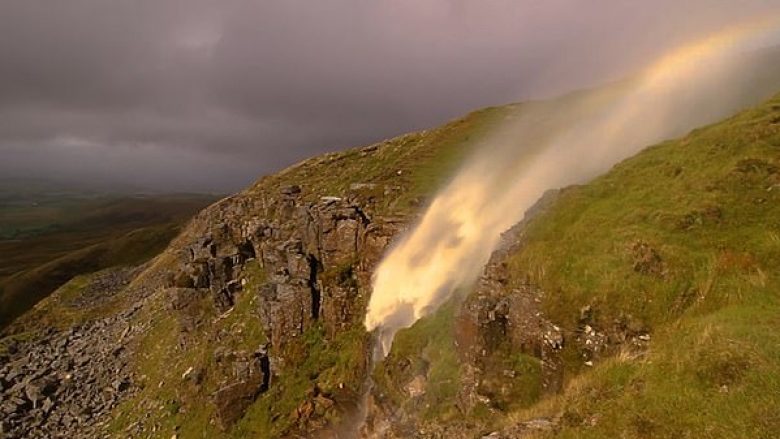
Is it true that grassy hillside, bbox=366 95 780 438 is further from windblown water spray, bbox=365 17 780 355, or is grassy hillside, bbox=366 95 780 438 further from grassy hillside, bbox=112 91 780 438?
windblown water spray, bbox=365 17 780 355

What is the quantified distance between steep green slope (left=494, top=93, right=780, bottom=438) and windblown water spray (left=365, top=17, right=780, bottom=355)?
9.79 metres

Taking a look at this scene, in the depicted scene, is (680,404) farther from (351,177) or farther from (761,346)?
(351,177)

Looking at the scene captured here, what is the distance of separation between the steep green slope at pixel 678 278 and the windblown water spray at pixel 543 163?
9.79m

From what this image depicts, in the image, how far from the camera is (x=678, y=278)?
2455cm

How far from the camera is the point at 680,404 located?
17469mm

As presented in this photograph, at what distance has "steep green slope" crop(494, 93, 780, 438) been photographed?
17578 mm

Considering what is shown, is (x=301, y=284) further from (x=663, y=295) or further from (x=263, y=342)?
(x=663, y=295)

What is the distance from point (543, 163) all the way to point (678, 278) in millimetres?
31786

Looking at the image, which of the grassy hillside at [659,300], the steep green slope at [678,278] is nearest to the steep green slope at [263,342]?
the grassy hillside at [659,300]

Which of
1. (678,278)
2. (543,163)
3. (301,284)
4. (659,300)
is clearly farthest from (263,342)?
(678,278)

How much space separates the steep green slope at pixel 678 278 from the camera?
1758 centimetres

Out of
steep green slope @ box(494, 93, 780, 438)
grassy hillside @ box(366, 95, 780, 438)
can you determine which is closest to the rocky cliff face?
grassy hillside @ box(366, 95, 780, 438)

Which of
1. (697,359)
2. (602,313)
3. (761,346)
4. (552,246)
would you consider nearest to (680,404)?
(697,359)

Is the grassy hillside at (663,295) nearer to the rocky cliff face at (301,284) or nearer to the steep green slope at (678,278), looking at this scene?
the steep green slope at (678,278)
